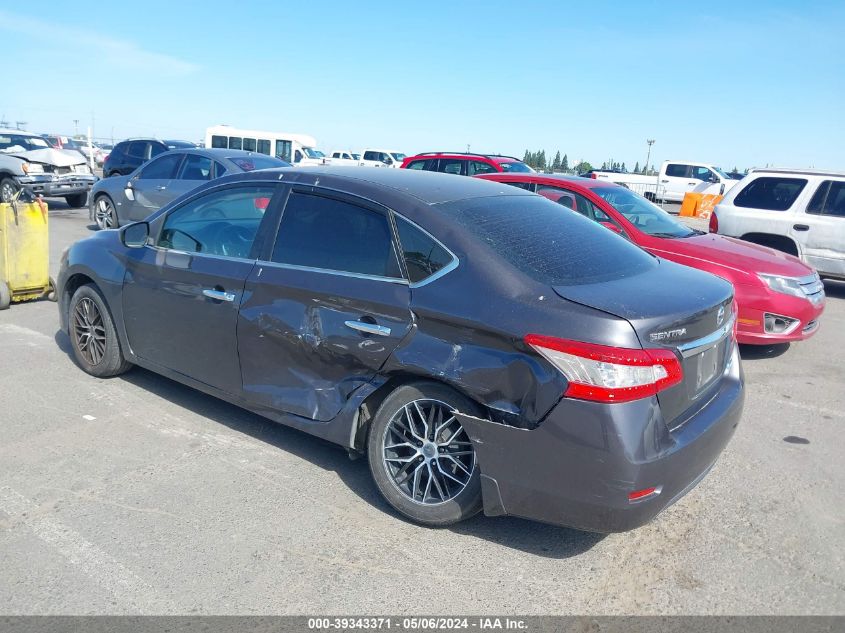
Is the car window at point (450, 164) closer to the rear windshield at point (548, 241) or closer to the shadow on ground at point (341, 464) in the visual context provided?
the shadow on ground at point (341, 464)

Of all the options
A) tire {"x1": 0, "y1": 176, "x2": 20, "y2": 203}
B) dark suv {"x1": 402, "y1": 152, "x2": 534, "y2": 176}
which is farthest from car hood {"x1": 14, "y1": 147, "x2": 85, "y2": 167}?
dark suv {"x1": 402, "y1": 152, "x2": 534, "y2": 176}

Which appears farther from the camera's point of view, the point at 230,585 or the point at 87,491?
the point at 87,491

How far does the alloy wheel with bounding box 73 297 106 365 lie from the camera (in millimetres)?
5227

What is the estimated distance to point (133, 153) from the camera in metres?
18.6

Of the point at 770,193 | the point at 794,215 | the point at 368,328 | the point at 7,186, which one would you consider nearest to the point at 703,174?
the point at 770,193

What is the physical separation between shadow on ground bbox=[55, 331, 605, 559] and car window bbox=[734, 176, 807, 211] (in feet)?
26.1

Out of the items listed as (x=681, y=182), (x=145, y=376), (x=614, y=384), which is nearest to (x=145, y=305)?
(x=145, y=376)

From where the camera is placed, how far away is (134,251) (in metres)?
4.90

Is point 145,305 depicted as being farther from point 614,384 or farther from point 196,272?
point 614,384

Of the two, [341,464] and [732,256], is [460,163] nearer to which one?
[732,256]

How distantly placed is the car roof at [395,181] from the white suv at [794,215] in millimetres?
6682

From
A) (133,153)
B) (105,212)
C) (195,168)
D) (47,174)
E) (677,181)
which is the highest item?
(195,168)

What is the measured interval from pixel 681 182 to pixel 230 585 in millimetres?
30819

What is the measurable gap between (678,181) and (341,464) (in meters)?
29.7
